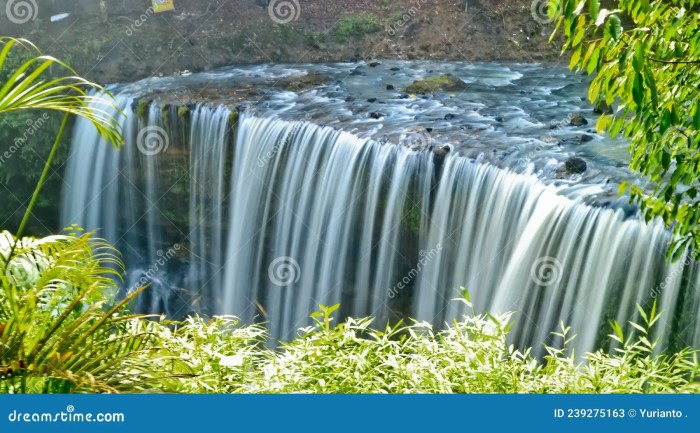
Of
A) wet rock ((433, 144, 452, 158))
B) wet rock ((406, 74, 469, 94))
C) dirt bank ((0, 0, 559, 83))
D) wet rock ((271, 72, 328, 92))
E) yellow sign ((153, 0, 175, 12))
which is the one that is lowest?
wet rock ((433, 144, 452, 158))

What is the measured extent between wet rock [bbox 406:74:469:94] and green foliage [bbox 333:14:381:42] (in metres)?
2.00

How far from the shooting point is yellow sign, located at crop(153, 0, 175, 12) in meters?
→ 12.1

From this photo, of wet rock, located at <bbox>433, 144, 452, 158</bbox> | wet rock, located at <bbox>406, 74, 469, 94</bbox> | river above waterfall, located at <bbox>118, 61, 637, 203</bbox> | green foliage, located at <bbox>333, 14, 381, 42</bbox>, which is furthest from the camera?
green foliage, located at <bbox>333, 14, 381, 42</bbox>

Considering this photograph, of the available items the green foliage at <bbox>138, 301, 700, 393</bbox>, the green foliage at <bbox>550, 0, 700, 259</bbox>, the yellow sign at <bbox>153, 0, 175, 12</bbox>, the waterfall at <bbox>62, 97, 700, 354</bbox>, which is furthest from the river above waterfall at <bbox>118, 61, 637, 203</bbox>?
the green foliage at <bbox>138, 301, 700, 393</bbox>

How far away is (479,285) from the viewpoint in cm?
648

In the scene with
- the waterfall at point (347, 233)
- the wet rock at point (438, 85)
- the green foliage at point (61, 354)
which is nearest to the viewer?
the green foliage at point (61, 354)

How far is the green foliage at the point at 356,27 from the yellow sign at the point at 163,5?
7.97ft

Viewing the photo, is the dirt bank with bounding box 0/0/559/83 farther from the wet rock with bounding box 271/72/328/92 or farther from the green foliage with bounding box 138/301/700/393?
the green foliage with bounding box 138/301/700/393

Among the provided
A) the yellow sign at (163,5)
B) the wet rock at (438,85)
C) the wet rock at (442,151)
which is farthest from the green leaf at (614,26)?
the yellow sign at (163,5)

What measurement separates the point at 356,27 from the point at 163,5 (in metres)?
2.80

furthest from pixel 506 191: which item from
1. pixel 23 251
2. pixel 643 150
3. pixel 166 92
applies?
pixel 166 92

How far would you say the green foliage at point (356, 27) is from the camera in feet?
37.9

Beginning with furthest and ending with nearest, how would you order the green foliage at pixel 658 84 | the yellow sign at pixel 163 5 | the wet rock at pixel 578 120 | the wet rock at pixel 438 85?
the yellow sign at pixel 163 5, the wet rock at pixel 438 85, the wet rock at pixel 578 120, the green foliage at pixel 658 84

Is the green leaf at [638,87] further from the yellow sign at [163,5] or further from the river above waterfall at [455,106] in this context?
the yellow sign at [163,5]
